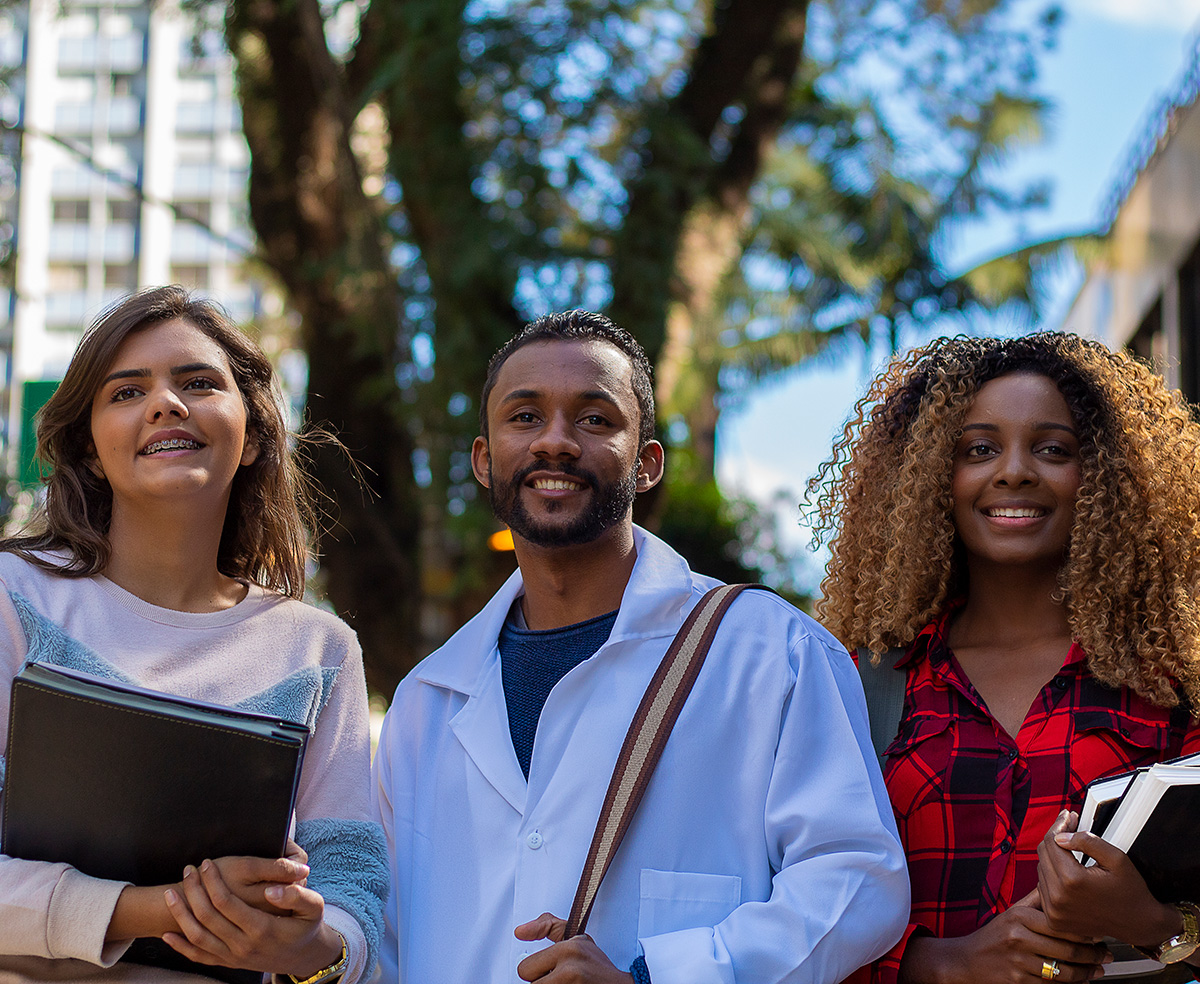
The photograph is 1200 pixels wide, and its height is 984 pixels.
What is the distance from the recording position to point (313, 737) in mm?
3033

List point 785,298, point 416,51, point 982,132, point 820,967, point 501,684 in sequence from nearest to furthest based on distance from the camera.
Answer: point 820,967 < point 501,684 < point 416,51 < point 982,132 < point 785,298

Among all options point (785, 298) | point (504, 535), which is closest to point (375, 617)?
point (504, 535)

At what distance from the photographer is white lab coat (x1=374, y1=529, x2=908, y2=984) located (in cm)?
272

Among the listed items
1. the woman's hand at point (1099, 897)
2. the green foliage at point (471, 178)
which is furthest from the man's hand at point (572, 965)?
the green foliage at point (471, 178)

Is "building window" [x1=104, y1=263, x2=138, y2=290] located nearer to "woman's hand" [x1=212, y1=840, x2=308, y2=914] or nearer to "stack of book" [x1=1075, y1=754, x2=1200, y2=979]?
"woman's hand" [x1=212, y1=840, x2=308, y2=914]

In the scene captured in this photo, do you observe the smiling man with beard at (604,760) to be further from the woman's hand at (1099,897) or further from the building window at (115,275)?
the building window at (115,275)

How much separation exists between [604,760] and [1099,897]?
1034mm

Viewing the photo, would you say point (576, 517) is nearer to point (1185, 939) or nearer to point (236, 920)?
point (236, 920)

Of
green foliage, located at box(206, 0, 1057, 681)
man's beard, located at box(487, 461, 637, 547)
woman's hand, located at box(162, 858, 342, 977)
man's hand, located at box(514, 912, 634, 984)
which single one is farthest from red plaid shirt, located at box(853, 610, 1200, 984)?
green foliage, located at box(206, 0, 1057, 681)

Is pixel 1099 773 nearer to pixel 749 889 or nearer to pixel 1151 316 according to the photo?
pixel 749 889

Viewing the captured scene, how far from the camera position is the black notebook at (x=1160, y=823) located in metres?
2.53

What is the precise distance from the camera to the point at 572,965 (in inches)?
104

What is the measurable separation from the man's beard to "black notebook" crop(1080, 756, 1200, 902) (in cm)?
123

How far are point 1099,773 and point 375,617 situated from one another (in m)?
9.21
